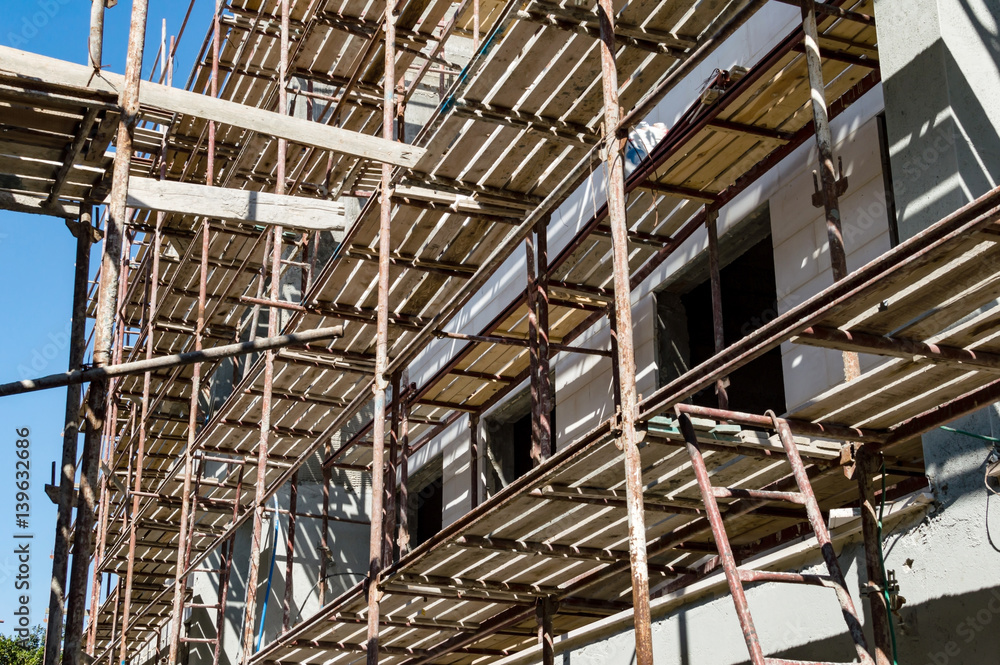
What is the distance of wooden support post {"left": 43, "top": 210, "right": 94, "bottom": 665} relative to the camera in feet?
25.8

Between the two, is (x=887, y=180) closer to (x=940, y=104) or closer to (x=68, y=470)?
(x=940, y=104)

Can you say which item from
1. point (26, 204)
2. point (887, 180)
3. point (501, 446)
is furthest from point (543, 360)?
point (501, 446)

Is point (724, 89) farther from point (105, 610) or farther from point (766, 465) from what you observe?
point (105, 610)

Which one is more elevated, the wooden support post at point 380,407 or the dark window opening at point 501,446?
the dark window opening at point 501,446

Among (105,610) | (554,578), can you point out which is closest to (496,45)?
(554,578)

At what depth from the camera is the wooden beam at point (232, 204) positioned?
A: 364 inches

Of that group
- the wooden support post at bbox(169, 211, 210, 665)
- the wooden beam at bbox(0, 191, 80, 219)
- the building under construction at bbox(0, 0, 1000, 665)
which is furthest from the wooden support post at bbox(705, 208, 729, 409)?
the wooden support post at bbox(169, 211, 210, 665)

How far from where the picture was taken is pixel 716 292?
30.5ft

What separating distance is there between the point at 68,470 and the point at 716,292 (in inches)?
203

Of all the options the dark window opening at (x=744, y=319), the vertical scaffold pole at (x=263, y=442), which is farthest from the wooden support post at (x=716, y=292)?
the vertical scaffold pole at (x=263, y=442)

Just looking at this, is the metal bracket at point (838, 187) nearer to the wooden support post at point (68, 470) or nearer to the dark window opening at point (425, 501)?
the wooden support post at point (68, 470)

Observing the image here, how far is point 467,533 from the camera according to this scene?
8.64m

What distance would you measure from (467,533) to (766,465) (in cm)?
247

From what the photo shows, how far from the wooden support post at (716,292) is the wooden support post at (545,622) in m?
2.40
